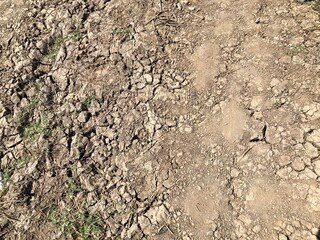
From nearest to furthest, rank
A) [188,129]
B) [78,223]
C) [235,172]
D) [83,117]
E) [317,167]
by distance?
[317,167] → [235,172] → [78,223] → [188,129] → [83,117]

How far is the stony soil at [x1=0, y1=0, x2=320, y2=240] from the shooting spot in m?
2.86

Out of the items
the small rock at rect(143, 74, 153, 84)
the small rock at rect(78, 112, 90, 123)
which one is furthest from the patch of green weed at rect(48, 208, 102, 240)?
the small rock at rect(143, 74, 153, 84)

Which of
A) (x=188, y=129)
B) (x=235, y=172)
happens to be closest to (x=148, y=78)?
(x=188, y=129)

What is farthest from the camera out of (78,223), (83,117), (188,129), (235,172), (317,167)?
(83,117)

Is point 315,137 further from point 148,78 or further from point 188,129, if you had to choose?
point 148,78

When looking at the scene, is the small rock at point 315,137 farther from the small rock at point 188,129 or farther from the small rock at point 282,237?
the small rock at point 188,129

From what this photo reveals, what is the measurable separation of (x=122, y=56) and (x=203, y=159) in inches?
50.8

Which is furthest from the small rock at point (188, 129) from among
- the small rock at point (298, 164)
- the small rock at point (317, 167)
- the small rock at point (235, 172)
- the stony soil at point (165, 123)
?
the small rock at point (317, 167)

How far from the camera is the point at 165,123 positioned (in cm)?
325

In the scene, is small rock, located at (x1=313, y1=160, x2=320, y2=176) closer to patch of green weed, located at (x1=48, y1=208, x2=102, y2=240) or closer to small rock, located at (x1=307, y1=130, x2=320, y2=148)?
small rock, located at (x1=307, y1=130, x2=320, y2=148)

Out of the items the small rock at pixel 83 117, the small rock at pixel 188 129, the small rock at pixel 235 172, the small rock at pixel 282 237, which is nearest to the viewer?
the small rock at pixel 282 237

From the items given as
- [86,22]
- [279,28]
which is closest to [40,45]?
[86,22]

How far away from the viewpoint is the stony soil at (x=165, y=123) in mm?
2855

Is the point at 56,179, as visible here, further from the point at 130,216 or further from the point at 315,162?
the point at 315,162
